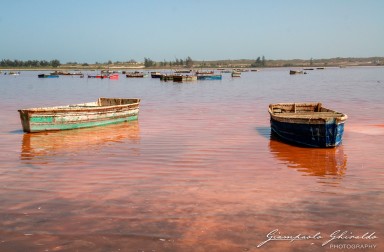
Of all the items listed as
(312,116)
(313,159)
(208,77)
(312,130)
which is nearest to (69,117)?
(312,116)

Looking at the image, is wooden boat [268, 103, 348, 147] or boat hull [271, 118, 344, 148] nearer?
wooden boat [268, 103, 348, 147]

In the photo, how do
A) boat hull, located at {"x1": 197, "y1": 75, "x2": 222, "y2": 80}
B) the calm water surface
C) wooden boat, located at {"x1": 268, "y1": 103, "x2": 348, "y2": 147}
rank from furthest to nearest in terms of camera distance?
boat hull, located at {"x1": 197, "y1": 75, "x2": 222, "y2": 80}
wooden boat, located at {"x1": 268, "y1": 103, "x2": 348, "y2": 147}
the calm water surface

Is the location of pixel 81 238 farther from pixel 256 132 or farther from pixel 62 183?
pixel 256 132

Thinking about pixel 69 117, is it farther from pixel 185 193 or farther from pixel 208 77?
pixel 208 77

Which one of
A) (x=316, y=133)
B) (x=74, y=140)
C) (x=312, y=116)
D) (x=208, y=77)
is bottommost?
(x=74, y=140)

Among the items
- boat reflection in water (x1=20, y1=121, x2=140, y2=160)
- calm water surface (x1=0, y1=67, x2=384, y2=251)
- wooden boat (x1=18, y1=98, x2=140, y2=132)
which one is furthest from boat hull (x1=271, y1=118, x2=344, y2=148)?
wooden boat (x1=18, y1=98, x2=140, y2=132)

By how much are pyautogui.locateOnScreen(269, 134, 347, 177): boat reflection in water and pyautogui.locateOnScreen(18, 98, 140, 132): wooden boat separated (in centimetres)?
866

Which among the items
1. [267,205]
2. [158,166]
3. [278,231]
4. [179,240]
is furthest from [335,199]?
[158,166]

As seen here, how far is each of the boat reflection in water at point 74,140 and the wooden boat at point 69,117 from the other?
0.26m

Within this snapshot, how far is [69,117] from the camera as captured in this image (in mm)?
18406

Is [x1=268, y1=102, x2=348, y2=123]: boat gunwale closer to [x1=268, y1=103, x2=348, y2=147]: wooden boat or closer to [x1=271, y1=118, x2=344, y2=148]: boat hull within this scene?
[x1=268, y1=103, x2=348, y2=147]: wooden boat

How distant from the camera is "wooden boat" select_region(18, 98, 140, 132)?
17.5 metres

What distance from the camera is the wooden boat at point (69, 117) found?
17.5m

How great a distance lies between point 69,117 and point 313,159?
10903 mm
